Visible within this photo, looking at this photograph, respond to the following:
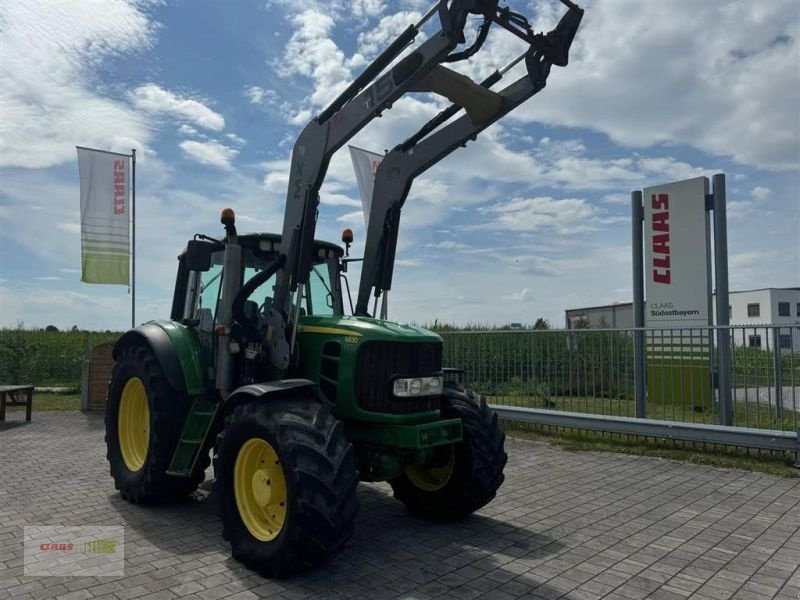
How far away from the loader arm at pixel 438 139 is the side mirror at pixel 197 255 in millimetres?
1450

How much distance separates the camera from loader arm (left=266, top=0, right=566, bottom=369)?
4148 millimetres

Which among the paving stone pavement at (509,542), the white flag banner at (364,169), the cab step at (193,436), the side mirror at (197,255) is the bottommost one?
the paving stone pavement at (509,542)

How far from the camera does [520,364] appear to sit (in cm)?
1020

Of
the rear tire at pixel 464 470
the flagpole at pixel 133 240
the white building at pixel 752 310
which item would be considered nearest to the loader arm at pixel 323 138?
the rear tire at pixel 464 470

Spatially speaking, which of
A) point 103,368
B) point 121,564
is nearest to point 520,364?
point 121,564

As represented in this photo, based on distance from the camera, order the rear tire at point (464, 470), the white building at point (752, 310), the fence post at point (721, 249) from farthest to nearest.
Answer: the white building at point (752, 310)
the fence post at point (721, 249)
the rear tire at point (464, 470)

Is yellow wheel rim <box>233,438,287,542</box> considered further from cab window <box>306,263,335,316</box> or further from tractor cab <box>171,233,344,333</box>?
cab window <box>306,263,335,316</box>

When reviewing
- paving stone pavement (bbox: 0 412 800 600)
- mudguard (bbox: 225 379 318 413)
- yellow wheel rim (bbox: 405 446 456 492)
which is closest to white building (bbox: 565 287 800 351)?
paving stone pavement (bbox: 0 412 800 600)

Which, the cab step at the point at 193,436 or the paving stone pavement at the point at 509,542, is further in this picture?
the cab step at the point at 193,436

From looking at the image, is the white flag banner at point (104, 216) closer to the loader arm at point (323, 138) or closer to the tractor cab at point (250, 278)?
the tractor cab at point (250, 278)

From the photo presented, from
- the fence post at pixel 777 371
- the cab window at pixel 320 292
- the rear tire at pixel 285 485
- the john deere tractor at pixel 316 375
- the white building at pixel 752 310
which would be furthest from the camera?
the white building at pixel 752 310

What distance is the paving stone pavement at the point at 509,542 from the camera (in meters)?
3.75

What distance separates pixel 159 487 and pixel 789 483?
6435 millimetres

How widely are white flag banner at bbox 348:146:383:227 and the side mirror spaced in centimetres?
710
